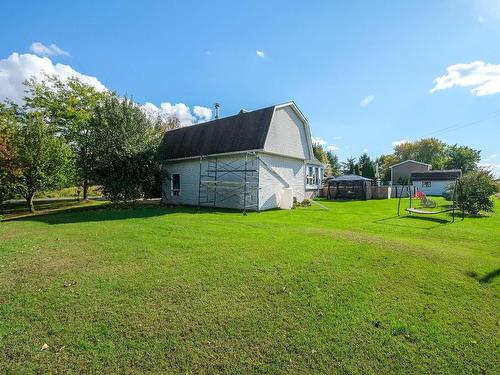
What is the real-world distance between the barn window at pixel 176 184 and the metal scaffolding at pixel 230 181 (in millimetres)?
2372

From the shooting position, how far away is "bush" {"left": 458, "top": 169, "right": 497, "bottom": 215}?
13.2 meters

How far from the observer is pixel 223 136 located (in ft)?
53.5

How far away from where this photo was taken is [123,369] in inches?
109

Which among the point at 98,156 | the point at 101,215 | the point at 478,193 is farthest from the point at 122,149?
the point at 478,193

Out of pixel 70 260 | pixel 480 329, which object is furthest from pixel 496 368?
pixel 70 260

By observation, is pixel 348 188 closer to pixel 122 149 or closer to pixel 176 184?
pixel 176 184

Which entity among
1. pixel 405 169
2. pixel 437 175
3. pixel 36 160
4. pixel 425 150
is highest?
pixel 425 150

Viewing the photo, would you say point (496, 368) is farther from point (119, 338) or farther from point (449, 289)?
point (119, 338)

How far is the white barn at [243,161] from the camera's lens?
14.8m

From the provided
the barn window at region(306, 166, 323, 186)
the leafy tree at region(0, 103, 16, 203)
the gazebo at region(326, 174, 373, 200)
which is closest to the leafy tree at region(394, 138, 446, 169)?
the gazebo at region(326, 174, 373, 200)

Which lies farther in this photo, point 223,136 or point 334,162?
point 334,162

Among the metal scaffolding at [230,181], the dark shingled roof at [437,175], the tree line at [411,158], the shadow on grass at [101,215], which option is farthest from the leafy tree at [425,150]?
the shadow on grass at [101,215]

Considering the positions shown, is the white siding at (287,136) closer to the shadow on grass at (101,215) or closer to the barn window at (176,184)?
the shadow on grass at (101,215)

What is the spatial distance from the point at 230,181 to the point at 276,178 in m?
2.85
